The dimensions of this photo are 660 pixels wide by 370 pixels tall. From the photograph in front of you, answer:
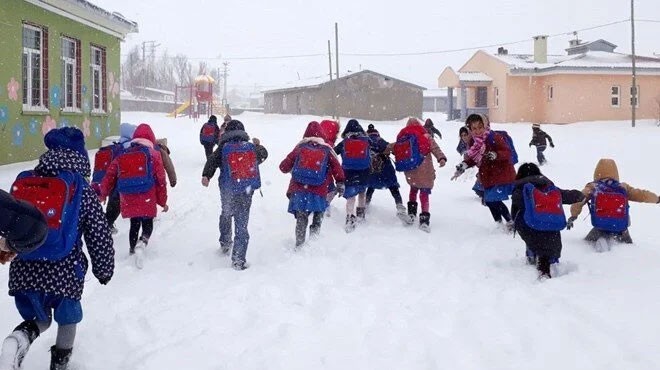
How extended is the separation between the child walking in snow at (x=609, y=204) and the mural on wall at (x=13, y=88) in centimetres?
1107

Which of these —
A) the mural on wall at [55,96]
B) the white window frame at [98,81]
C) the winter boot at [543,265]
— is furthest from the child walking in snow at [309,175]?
the white window frame at [98,81]

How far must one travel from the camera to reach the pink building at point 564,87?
34625 mm

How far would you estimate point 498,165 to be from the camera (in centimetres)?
770

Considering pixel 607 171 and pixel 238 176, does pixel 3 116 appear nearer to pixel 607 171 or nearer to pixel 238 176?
pixel 238 176

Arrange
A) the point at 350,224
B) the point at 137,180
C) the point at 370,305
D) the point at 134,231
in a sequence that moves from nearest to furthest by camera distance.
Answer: the point at 370,305 → the point at 137,180 → the point at 134,231 → the point at 350,224

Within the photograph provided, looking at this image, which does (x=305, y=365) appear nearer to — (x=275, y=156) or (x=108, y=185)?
(x=108, y=185)

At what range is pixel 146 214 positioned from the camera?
645 cm

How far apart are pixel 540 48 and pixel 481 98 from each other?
5048mm

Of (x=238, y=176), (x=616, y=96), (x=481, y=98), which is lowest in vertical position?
(x=238, y=176)

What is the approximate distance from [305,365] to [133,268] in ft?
10.3

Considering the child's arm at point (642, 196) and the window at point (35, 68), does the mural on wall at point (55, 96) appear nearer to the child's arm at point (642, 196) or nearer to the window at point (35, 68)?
the window at point (35, 68)

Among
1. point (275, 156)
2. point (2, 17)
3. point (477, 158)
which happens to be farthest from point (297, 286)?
point (275, 156)

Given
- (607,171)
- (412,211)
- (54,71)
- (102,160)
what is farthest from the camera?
(54,71)

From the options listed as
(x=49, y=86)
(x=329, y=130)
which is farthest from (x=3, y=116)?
(x=329, y=130)
